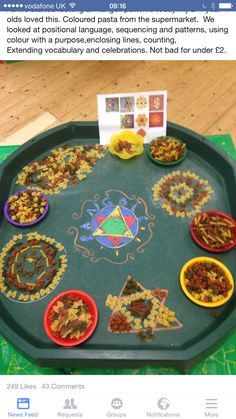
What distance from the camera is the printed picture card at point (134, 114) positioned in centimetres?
227

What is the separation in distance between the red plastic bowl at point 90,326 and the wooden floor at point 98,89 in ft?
5.24

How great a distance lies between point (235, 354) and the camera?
1854 millimetres

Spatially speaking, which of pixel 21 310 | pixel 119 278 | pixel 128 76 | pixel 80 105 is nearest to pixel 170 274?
pixel 119 278

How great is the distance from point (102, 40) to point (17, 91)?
1.88m

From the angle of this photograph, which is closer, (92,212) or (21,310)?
(21,310)

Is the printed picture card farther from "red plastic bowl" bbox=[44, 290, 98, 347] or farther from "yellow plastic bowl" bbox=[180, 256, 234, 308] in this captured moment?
"red plastic bowl" bbox=[44, 290, 98, 347]

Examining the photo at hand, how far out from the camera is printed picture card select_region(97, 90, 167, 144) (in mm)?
2266
